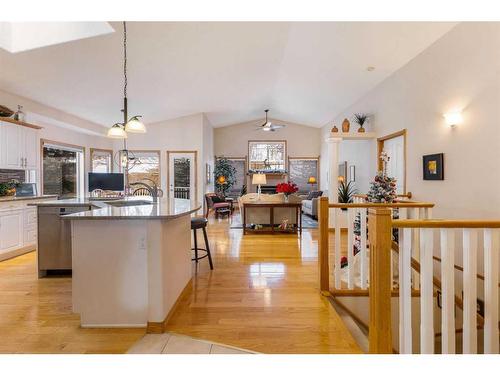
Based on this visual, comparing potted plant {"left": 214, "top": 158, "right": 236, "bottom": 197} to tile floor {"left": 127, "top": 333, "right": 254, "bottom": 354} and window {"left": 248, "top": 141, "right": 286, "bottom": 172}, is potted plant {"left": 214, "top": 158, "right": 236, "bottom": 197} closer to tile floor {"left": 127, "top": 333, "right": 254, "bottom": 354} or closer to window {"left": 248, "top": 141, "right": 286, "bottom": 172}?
window {"left": 248, "top": 141, "right": 286, "bottom": 172}

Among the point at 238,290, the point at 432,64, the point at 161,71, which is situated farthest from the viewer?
the point at 161,71

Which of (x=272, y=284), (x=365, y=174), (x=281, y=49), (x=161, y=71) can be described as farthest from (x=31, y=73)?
(x=365, y=174)

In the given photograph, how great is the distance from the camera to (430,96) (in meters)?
4.00

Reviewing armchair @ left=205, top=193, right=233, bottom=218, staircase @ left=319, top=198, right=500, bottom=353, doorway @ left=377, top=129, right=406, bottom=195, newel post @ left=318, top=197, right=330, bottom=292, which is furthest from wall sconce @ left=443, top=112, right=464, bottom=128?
armchair @ left=205, top=193, right=233, bottom=218

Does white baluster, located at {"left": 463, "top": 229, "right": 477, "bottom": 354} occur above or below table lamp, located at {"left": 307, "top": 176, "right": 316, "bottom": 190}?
below

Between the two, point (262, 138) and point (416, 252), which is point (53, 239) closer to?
point (416, 252)

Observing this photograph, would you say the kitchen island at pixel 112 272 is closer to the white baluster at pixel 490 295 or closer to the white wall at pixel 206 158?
the white baluster at pixel 490 295

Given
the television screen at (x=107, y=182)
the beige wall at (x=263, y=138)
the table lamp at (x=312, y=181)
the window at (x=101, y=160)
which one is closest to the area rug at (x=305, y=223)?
the table lamp at (x=312, y=181)

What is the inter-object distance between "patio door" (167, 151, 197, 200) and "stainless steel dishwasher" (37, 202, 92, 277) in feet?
16.8

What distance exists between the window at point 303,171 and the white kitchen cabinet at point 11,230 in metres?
8.41

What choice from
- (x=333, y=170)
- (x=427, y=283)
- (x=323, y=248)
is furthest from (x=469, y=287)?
(x=333, y=170)

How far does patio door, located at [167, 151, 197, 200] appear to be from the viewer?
27.9 ft
